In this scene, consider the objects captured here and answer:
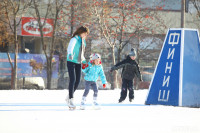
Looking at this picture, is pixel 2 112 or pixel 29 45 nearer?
pixel 2 112

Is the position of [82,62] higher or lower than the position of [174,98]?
higher

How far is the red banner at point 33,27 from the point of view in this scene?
77.8 feet

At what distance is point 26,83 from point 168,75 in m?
11.7

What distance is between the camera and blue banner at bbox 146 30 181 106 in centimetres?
1035

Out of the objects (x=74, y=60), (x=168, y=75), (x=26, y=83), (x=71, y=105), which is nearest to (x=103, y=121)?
(x=71, y=105)

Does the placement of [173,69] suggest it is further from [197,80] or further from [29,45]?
[29,45]

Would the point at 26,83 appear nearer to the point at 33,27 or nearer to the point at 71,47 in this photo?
the point at 33,27

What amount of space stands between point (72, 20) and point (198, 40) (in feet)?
42.4

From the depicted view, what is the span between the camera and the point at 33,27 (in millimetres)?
24000

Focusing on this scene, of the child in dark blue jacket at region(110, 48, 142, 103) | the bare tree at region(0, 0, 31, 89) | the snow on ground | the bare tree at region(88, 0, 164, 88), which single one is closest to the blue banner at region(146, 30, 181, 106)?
the snow on ground

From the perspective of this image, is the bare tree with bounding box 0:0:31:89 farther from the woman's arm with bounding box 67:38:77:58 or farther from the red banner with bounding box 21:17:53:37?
the woman's arm with bounding box 67:38:77:58

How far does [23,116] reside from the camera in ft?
26.9

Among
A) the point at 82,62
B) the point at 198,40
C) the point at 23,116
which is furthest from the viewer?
the point at 198,40

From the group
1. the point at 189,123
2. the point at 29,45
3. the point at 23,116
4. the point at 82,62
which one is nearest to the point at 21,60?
the point at 29,45
